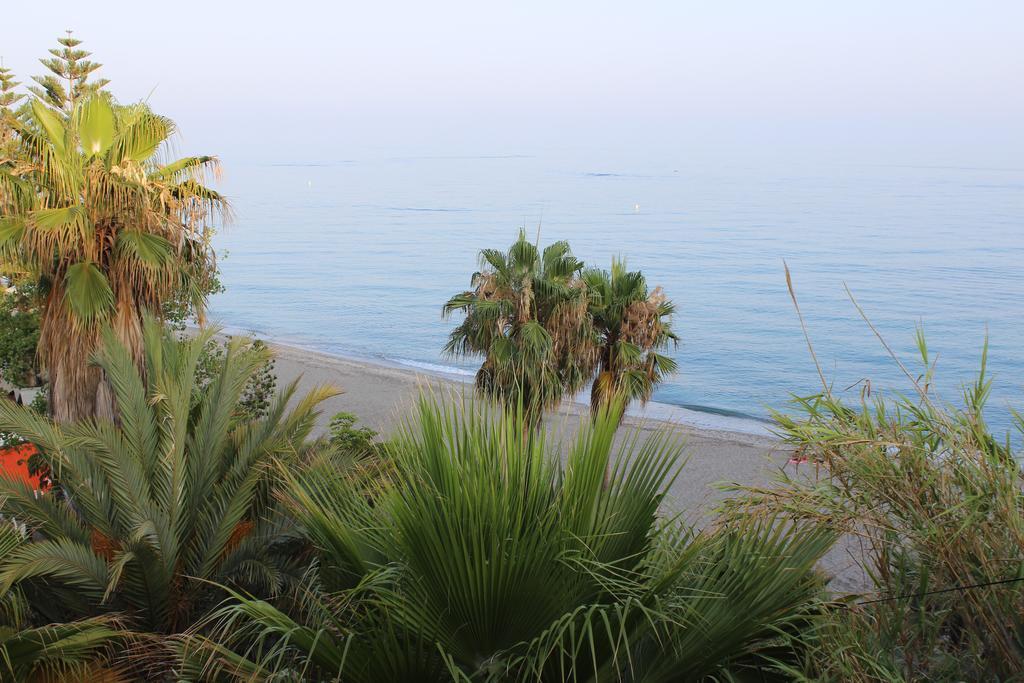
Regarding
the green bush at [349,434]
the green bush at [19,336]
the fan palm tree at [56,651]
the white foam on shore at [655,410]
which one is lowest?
the white foam on shore at [655,410]

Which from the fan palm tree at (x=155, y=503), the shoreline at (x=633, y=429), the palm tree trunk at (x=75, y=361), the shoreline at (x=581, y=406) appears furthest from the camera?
the shoreline at (x=581, y=406)

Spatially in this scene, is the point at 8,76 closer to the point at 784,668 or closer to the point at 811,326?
the point at 784,668

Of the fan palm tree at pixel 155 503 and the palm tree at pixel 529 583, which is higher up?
the palm tree at pixel 529 583

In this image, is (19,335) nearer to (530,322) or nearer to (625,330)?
(530,322)

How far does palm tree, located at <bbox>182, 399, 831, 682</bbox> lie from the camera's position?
12.5 ft

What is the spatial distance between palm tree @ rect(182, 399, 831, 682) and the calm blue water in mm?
8070

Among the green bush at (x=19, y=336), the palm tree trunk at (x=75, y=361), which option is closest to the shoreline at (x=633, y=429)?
the palm tree trunk at (x=75, y=361)

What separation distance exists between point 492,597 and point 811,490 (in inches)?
64.0

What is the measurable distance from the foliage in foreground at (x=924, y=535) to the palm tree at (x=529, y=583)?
0.87ft

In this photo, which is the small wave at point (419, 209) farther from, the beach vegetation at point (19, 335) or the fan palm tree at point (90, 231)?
the fan palm tree at point (90, 231)

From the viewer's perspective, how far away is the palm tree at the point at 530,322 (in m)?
15.9

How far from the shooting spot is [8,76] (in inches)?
1067

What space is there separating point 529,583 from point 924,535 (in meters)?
1.72

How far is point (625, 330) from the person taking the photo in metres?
17.0
